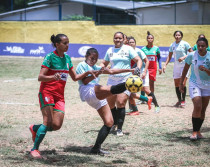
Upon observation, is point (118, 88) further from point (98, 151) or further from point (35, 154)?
point (35, 154)

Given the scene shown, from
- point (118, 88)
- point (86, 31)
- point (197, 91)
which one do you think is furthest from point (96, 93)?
point (86, 31)

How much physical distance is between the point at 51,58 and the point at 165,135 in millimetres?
3195

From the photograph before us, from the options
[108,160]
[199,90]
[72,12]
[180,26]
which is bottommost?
[108,160]

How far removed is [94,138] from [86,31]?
953 inches

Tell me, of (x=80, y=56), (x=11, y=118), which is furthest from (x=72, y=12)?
(x=11, y=118)

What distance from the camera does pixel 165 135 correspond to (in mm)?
8125

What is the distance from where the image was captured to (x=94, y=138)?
25.6 feet

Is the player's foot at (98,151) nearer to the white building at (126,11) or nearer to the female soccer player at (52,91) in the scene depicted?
the female soccer player at (52,91)

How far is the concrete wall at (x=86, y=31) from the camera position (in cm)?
2784

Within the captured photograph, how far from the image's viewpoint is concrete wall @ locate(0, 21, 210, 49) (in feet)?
91.4

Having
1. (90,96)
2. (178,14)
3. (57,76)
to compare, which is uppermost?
(178,14)

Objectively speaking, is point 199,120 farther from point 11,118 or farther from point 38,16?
point 38,16

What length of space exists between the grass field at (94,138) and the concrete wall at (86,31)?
51.8 ft

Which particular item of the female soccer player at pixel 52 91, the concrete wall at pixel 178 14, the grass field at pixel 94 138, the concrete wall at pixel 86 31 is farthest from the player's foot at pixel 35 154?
the concrete wall at pixel 178 14
